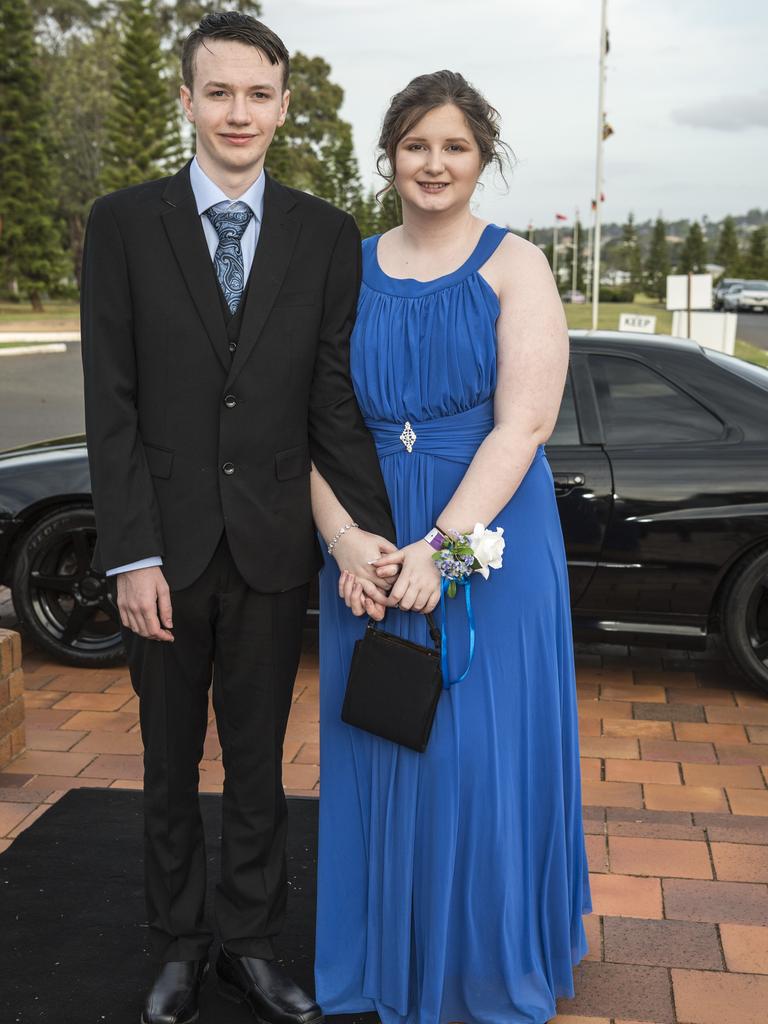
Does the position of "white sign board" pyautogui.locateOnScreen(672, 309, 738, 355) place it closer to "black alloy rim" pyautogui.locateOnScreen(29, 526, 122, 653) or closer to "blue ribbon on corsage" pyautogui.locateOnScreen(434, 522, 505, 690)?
"black alloy rim" pyautogui.locateOnScreen(29, 526, 122, 653)

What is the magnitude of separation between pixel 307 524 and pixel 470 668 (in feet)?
1.56

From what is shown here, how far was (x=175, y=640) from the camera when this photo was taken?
251 centimetres

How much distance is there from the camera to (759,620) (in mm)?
4992

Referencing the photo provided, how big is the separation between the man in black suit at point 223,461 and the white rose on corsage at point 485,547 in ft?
0.67

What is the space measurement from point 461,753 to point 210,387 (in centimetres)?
95

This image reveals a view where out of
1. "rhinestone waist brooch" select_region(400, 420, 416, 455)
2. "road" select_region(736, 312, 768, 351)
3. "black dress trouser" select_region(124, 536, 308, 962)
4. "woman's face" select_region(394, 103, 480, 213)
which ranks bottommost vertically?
"road" select_region(736, 312, 768, 351)

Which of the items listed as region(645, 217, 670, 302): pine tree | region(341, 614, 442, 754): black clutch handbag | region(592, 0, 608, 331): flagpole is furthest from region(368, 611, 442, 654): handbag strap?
region(645, 217, 670, 302): pine tree

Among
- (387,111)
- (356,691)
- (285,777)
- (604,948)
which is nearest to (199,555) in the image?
(356,691)

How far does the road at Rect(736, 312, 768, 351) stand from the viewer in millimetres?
34269

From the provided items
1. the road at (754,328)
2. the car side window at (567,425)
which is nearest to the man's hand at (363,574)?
the car side window at (567,425)

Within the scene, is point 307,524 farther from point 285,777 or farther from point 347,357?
point 285,777

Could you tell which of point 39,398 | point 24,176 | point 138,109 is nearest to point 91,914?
point 39,398

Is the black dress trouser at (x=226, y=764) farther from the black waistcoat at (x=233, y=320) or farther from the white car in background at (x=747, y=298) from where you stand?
the white car in background at (x=747, y=298)

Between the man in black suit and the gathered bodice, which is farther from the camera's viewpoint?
the gathered bodice
